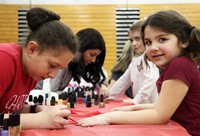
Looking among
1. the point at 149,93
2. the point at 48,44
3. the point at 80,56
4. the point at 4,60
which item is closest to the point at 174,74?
the point at 48,44

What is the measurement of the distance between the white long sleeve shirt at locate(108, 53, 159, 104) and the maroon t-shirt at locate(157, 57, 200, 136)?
469 millimetres

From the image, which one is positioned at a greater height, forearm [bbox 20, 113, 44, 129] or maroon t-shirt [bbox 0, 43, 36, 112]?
maroon t-shirt [bbox 0, 43, 36, 112]

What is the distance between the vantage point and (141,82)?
5.75 ft

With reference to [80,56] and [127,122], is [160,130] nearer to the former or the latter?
[127,122]

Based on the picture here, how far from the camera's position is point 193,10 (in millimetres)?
3496

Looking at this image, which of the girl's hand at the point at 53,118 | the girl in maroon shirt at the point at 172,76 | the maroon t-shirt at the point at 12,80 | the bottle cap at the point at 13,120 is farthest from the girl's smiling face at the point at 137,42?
the bottle cap at the point at 13,120

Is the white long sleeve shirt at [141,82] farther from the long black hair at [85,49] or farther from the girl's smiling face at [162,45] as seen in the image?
the girl's smiling face at [162,45]

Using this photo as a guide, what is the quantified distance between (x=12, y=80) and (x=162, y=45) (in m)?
0.57

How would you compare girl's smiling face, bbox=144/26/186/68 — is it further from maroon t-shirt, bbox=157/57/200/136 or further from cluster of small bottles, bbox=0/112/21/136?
cluster of small bottles, bbox=0/112/21/136

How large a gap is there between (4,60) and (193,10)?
313 cm

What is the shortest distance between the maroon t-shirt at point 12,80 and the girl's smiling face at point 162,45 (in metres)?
0.49

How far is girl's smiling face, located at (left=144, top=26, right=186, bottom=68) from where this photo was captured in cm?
101

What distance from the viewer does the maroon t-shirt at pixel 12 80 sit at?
34.7 inches

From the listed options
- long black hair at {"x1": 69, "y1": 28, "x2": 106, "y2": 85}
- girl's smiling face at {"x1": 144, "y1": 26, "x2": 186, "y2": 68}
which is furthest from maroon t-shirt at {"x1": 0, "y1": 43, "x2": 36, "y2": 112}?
long black hair at {"x1": 69, "y1": 28, "x2": 106, "y2": 85}
